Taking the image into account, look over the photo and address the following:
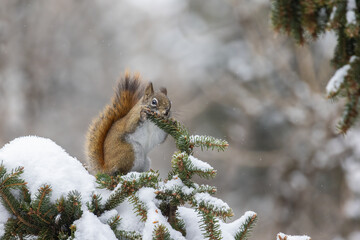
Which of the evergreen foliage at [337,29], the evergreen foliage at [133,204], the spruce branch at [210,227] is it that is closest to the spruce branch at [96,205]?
the evergreen foliage at [133,204]

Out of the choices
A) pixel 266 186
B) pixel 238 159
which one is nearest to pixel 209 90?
pixel 238 159

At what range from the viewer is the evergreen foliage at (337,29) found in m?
1.00

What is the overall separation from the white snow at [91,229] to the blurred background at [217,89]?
13.2ft

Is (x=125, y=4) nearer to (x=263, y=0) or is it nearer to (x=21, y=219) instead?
(x=263, y=0)

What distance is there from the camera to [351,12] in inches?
38.9

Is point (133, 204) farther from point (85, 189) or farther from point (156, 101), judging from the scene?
point (156, 101)

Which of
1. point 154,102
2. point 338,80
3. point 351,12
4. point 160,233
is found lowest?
point 160,233

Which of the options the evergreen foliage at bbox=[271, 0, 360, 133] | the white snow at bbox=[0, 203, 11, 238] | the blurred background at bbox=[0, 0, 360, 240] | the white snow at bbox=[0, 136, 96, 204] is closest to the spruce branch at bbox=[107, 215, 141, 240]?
the white snow at bbox=[0, 136, 96, 204]

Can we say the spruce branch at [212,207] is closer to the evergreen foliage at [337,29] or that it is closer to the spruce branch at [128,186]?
the spruce branch at [128,186]

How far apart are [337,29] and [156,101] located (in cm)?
113

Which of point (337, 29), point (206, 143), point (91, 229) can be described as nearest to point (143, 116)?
point (206, 143)

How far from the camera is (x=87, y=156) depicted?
203 centimetres

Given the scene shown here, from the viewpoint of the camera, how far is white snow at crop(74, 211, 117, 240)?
108 cm

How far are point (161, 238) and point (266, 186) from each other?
5.78m
